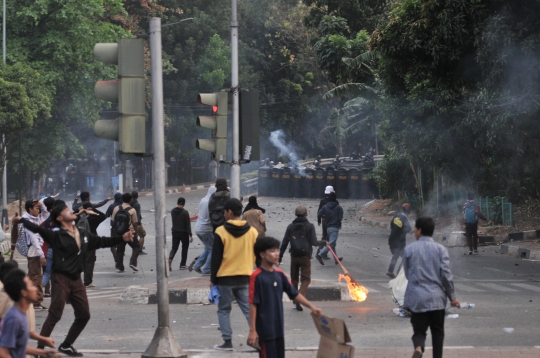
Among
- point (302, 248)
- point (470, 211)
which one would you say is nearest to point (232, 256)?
point (302, 248)

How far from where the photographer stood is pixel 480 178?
1231 inches

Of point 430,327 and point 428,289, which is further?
point 430,327

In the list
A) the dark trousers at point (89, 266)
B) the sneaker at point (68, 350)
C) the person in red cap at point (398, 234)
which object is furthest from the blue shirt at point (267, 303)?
the person in red cap at point (398, 234)

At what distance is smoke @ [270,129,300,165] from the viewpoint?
6594 cm

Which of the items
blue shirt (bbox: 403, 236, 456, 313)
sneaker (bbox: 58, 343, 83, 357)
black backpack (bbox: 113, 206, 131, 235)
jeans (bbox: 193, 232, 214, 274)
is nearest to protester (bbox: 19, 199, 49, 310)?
jeans (bbox: 193, 232, 214, 274)

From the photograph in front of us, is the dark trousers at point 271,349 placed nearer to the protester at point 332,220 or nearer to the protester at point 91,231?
the protester at point 91,231

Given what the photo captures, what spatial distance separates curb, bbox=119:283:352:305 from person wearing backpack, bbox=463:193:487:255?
342 inches

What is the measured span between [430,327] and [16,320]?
388cm

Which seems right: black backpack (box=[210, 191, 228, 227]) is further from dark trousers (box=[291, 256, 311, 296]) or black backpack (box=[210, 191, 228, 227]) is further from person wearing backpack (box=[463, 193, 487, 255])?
person wearing backpack (box=[463, 193, 487, 255])

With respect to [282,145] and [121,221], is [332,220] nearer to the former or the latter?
[121,221]

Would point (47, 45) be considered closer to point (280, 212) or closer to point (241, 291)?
point (280, 212)

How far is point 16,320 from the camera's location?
5.66 meters

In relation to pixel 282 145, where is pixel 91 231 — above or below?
below

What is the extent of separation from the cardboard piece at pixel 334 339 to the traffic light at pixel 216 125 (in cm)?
575
